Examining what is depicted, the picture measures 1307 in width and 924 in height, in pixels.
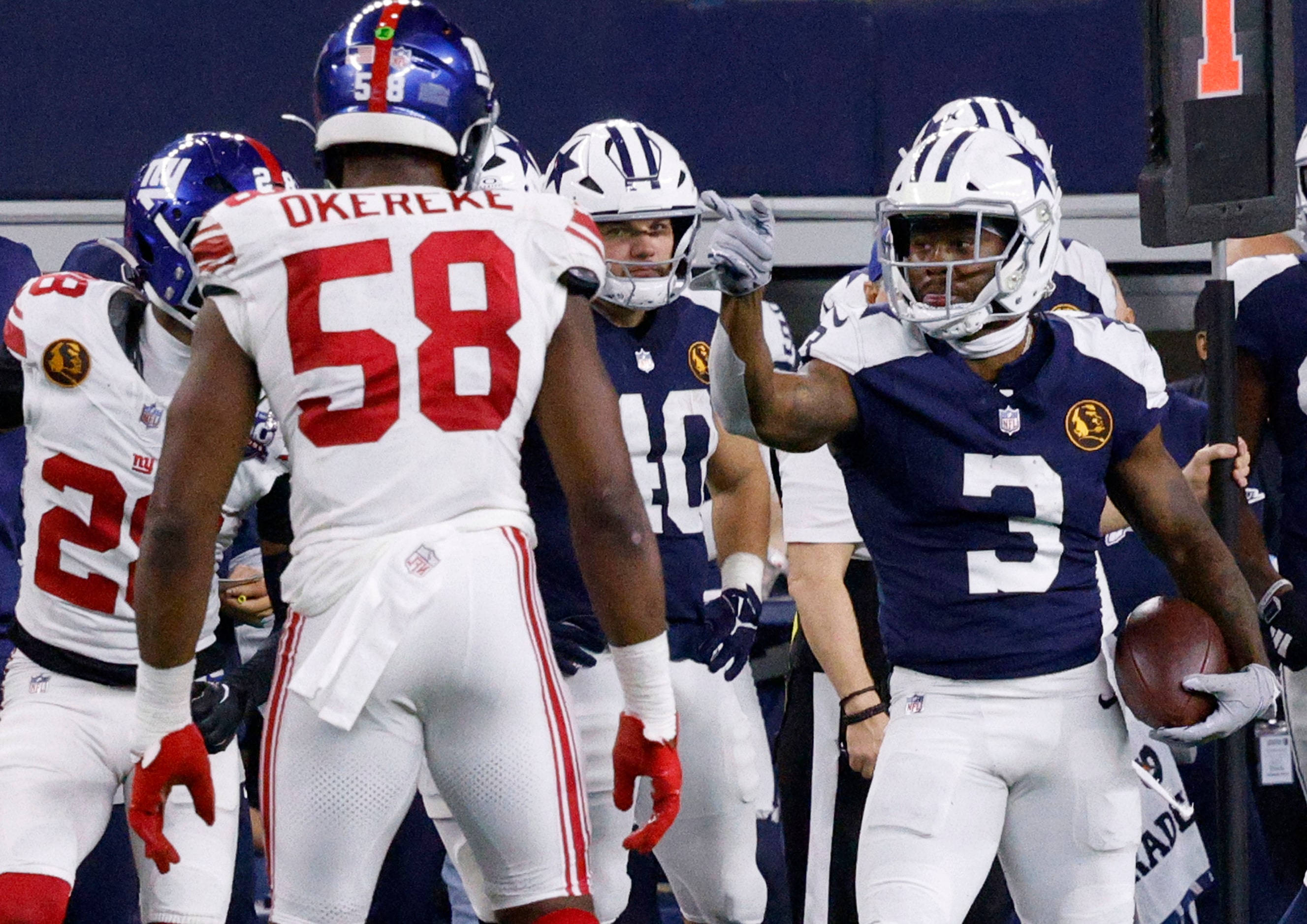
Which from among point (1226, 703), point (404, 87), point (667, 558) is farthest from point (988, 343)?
point (404, 87)

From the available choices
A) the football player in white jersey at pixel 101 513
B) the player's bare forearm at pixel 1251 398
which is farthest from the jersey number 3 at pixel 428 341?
the player's bare forearm at pixel 1251 398

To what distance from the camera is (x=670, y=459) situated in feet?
11.6

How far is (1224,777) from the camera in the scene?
351cm

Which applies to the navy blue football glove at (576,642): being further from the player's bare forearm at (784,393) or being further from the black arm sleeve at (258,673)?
the player's bare forearm at (784,393)

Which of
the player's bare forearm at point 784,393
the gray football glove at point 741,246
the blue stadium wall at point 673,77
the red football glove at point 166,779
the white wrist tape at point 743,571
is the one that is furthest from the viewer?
the blue stadium wall at point 673,77

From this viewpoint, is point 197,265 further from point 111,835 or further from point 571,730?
point 111,835

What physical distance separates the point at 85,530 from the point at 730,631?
1.15 metres

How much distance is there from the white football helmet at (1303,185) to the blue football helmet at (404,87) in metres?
2.18

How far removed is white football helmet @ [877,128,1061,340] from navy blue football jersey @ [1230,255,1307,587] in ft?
3.31

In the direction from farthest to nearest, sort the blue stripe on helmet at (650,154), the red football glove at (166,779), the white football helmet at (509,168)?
the white football helmet at (509,168)
the blue stripe on helmet at (650,154)
the red football glove at (166,779)

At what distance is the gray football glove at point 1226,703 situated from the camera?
2.98m

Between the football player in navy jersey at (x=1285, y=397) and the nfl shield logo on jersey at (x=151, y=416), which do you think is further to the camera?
the football player in navy jersey at (x=1285, y=397)

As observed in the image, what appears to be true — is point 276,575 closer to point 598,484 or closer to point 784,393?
point 784,393

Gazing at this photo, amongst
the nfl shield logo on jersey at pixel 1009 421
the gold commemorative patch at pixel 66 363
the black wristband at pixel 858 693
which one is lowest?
the black wristband at pixel 858 693
